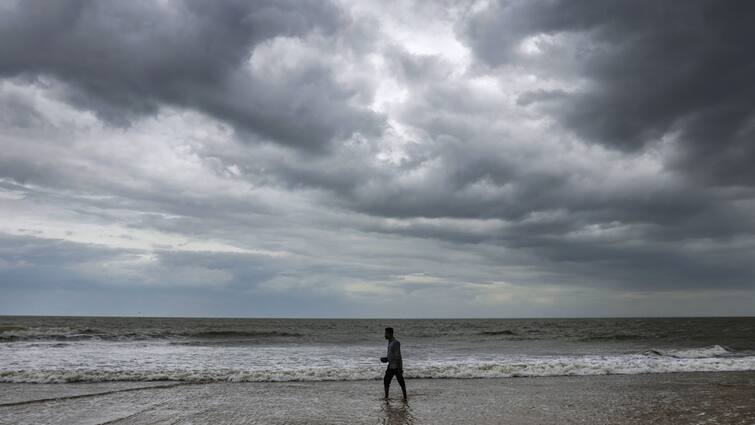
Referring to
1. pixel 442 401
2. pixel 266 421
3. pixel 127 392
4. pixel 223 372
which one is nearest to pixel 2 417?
pixel 127 392

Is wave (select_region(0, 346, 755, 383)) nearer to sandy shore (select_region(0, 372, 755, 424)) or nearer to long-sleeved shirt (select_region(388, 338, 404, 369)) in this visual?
sandy shore (select_region(0, 372, 755, 424))

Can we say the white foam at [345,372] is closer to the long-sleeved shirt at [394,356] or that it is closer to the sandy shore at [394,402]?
the sandy shore at [394,402]

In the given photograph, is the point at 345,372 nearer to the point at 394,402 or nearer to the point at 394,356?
the point at 394,402

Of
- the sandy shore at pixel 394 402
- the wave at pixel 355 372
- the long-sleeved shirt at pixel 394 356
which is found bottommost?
the wave at pixel 355 372

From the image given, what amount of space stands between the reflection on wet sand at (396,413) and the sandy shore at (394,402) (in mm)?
24

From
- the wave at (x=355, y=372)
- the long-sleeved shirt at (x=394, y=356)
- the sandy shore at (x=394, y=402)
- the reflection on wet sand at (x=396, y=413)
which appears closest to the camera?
the reflection on wet sand at (x=396, y=413)

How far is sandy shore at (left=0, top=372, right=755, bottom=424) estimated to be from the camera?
37.6ft

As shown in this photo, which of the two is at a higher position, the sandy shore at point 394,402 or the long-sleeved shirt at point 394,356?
the long-sleeved shirt at point 394,356

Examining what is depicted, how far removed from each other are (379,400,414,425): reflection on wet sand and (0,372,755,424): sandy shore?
0.02 meters

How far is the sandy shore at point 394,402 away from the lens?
37.6ft

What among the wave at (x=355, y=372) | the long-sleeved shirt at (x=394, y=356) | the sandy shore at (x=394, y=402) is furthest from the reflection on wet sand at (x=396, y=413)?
the wave at (x=355, y=372)

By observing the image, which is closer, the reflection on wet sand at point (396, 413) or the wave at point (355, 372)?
the reflection on wet sand at point (396, 413)

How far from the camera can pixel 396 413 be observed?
1200cm

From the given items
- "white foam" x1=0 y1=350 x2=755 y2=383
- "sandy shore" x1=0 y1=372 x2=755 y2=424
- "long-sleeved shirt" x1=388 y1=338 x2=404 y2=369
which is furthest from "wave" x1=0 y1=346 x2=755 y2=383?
"long-sleeved shirt" x1=388 y1=338 x2=404 y2=369
